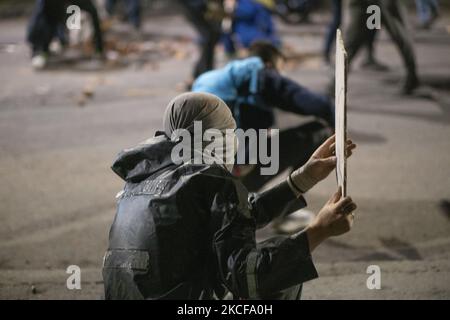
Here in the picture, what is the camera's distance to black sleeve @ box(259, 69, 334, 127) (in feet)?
16.1

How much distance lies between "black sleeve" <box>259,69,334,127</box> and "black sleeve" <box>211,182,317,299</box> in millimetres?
2349

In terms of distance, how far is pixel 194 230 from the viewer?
8.64 ft

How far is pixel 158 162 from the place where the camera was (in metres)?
2.78

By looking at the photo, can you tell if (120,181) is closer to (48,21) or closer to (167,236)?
(167,236)

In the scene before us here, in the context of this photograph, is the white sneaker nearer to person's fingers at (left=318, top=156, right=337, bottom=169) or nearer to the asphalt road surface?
the asphalt road surface

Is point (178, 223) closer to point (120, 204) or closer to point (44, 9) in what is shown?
point (120, 204)

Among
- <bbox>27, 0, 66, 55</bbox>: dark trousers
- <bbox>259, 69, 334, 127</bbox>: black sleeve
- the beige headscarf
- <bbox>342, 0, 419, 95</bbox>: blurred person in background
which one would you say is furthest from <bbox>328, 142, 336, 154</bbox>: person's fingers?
<bbox>27, 0, 66, 55</bbox>: dark trousers

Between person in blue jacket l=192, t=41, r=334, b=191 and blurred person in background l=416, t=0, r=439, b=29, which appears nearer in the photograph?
person in blue jacket l=192, t=41, r=334, b=191

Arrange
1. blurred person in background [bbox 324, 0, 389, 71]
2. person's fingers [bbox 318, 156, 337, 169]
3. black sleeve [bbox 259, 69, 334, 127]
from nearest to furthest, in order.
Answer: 1. person's fingers [bbox 318, 156, 337, 169]
2. black sleeve [bbox 259, 69, 334, 127]
3. blurred person in background [bbox 324, 0, 389, 71]

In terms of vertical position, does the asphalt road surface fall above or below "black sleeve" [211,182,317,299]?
below

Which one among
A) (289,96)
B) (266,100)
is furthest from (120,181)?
(289,96)

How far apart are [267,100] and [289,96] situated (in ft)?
0.52

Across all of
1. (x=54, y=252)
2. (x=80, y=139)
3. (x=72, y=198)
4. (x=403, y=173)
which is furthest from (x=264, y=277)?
(x=80, y=139)

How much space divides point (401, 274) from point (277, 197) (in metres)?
1.62
